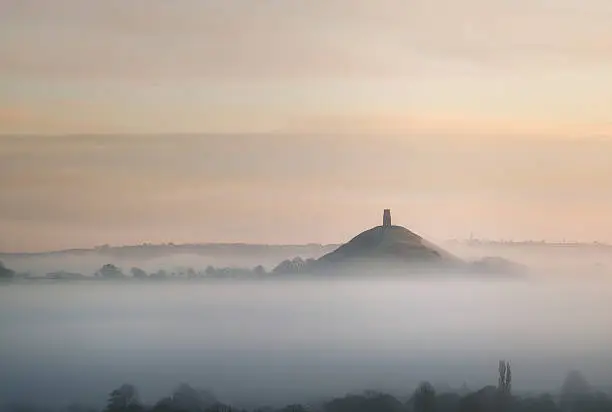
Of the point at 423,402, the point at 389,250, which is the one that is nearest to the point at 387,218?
the point at 389,250

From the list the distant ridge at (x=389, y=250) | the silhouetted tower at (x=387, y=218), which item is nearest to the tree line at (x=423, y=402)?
the distant ridge at (x=389, y=250)

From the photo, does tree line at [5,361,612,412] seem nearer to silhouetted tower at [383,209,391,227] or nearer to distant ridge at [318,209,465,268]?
distant ridge at [318,209,465,268]

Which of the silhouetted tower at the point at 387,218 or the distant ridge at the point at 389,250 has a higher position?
the silhouetted tower at the point at 387,218

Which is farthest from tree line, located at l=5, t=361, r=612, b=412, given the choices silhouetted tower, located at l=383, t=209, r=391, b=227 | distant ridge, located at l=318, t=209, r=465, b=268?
silhouetted tower, located at l=383, t=209, r=391, b=227

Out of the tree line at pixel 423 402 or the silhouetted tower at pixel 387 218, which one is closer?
the tree line at pixel 423 402

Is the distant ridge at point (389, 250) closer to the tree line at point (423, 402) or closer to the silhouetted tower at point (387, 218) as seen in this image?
the silhouetted tower at point (387, 218)

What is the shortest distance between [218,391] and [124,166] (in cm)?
75

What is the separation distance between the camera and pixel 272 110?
280 centimetres

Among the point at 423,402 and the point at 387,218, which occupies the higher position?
the point at 387,218

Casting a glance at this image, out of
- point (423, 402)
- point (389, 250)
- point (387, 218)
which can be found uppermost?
point (387, 218)

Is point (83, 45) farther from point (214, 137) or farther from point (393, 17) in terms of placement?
point (393, 17)

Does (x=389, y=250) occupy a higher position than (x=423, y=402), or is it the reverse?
(x=389, y=250)

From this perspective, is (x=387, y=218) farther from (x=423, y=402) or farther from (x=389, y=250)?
(x=423, y=402)

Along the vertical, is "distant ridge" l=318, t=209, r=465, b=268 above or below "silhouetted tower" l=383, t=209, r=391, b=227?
below
